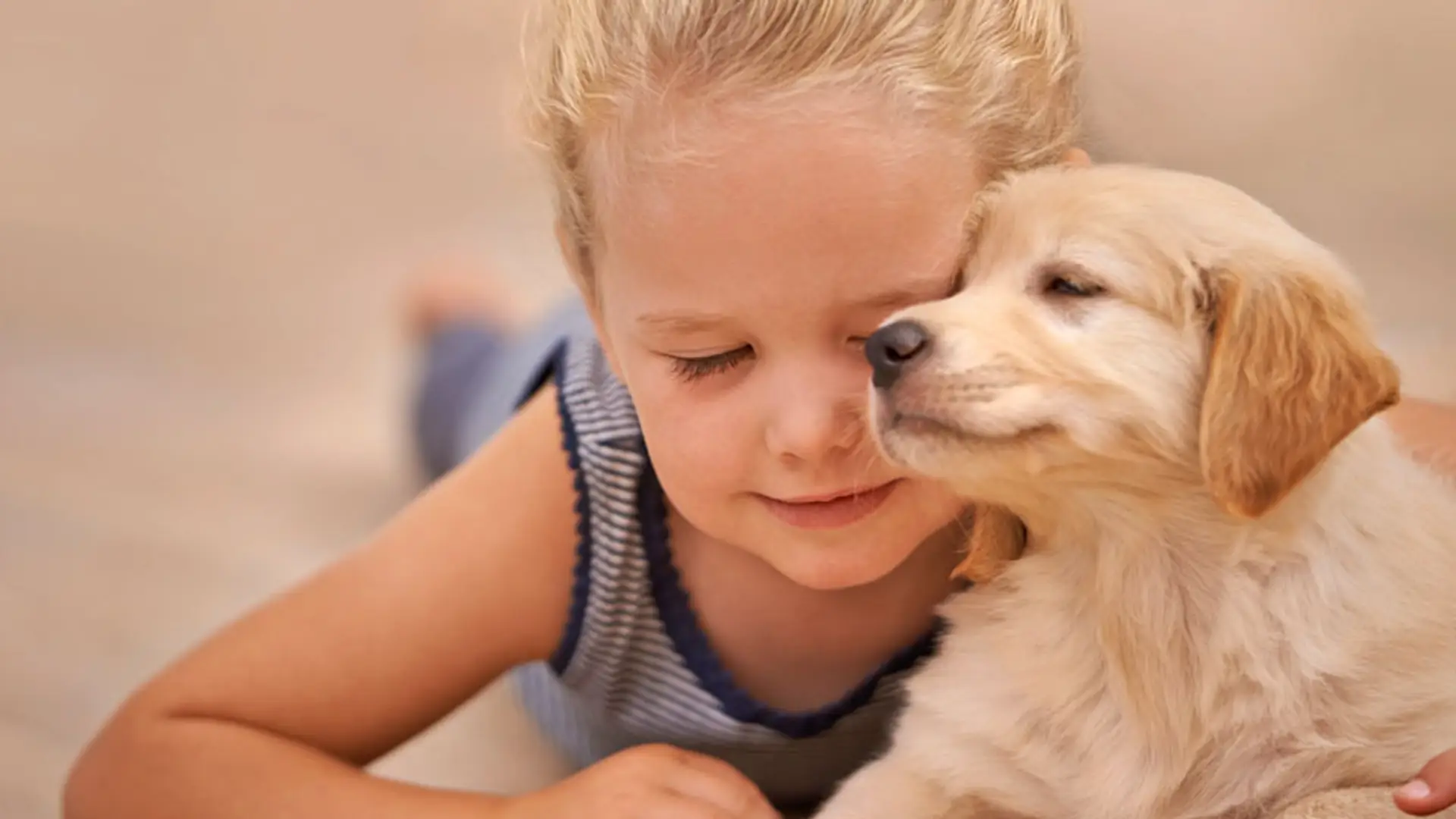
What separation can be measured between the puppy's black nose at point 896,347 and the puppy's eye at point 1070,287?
10 cm

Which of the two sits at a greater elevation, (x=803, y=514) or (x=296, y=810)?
(x=803, y=514)

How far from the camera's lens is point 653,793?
116 cm

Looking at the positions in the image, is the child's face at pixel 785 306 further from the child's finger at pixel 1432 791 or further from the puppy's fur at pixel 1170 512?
the child's finger at pixel 1432 791

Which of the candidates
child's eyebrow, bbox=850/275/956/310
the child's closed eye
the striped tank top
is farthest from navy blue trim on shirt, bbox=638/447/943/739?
→ child's eyebrow, bbox=850/275/956/310

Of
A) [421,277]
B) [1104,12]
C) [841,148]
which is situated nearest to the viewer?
[841,148]

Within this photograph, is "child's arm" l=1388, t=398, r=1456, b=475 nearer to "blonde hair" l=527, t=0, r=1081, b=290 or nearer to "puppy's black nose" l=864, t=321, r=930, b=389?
"blonde hair" l=527, t=0, r=1081, b=290

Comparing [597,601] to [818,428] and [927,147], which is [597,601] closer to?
[818,428]

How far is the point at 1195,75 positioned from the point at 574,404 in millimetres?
832

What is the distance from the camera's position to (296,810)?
1.22 meters

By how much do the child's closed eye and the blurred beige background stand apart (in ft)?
1.51

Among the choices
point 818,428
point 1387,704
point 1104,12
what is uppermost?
point 1104,12

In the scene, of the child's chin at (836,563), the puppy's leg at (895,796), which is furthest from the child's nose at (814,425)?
the puppy's leg at (895,796)

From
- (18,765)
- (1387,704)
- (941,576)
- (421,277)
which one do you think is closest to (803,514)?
(941,576)

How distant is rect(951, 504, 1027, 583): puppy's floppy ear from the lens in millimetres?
1076
